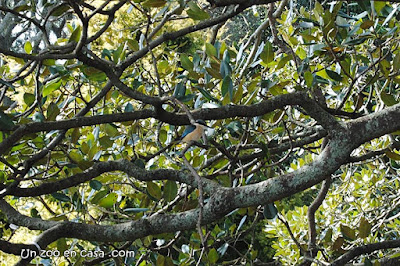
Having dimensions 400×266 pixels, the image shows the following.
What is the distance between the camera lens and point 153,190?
5.93 ft

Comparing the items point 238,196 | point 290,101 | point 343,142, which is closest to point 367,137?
point 343,142

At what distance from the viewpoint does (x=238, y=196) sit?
1.39 m

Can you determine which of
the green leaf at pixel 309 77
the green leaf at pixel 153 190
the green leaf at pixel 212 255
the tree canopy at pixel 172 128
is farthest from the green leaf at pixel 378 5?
the green leaf at pixel 212 255

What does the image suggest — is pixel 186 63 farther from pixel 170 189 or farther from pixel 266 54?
pixel 170 189

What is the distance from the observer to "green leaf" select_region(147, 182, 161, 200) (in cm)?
180

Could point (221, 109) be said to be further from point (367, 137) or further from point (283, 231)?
point (283, 231)

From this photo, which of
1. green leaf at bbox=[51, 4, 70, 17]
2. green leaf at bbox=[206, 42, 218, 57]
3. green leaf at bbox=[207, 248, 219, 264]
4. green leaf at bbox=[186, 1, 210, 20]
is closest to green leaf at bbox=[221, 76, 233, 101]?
green leaf at bbox=[186, 1, 210, 20]

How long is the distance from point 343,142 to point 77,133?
100 centimetres

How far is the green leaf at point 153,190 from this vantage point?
1.80m

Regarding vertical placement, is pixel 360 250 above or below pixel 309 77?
below

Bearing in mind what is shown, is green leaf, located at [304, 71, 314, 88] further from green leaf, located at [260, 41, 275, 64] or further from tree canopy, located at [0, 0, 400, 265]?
green leaf, located at [260, 41, 275, 64]

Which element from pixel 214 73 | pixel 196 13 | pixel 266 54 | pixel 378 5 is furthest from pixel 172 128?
pixel 378 5

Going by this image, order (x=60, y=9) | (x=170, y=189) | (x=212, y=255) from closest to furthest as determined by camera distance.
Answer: (x=60, y=9)
(x=170, y=189)
(x=212, y=255)

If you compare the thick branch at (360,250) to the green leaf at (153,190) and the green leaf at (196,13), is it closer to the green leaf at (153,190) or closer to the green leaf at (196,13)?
the green leaf at (153,190)
